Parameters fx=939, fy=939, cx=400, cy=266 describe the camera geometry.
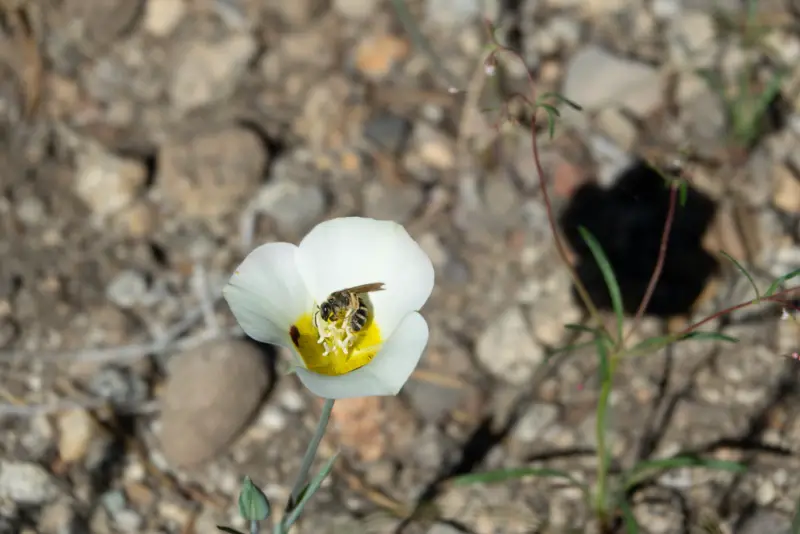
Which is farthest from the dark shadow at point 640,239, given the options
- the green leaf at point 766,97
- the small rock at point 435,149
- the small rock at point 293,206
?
the small rock at point 293,206

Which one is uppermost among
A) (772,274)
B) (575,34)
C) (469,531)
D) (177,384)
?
(575,34)

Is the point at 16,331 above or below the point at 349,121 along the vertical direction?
below

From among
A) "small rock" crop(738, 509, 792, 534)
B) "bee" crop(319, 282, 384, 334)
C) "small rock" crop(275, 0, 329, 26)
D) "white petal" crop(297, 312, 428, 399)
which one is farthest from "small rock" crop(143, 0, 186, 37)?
"small rock" crop(738, 509, 792, 534)

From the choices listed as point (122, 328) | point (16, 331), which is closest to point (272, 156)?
point (122, 328)

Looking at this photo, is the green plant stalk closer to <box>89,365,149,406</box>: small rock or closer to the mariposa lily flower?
the mariposa lily flower

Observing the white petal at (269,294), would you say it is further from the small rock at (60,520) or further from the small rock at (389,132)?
the small rock at (389,132)

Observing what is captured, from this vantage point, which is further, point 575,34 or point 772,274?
point 575,34

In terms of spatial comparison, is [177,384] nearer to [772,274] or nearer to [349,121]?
[349,121]
